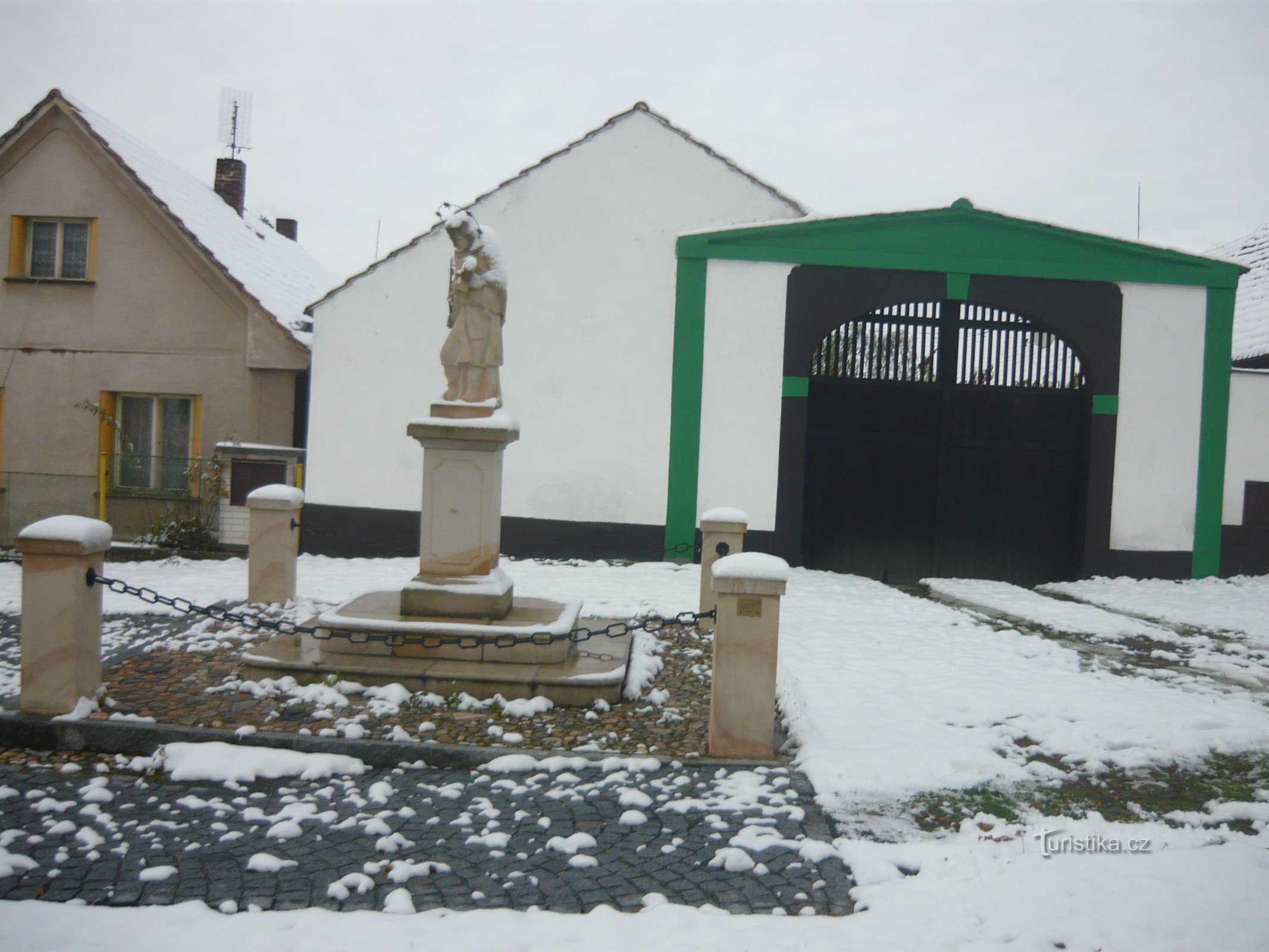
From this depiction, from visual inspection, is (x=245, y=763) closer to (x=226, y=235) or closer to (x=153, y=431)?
(x=153, y=431)

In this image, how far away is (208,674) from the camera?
19.7ft

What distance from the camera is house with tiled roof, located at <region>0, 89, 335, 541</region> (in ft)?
40.2

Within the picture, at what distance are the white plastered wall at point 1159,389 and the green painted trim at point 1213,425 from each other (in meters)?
0.06

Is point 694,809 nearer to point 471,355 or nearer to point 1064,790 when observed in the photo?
point 1064,790

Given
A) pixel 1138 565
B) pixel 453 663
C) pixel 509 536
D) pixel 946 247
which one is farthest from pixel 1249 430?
pixel 453 663

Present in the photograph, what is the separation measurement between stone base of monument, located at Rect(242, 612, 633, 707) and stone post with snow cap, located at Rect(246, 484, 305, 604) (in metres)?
1.95

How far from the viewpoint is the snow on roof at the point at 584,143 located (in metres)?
11.5

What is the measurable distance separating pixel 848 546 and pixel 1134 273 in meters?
4.89

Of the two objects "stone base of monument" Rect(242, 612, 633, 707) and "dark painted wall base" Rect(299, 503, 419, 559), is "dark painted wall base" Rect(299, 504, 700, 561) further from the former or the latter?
"stone base of monument" Rect(242, 612, 633, 707)

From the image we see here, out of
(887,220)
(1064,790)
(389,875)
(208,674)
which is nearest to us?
(389,875)

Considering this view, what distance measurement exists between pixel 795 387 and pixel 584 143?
13.5 feet

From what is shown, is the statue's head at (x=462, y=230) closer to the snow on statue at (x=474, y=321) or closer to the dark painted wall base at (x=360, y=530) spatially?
the snow on statue at (x=474, y=321)

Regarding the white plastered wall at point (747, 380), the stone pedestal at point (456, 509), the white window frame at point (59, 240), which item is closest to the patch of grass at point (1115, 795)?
the stone pedestal at point (456, 509)

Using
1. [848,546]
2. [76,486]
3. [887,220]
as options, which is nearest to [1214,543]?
[848,546]
